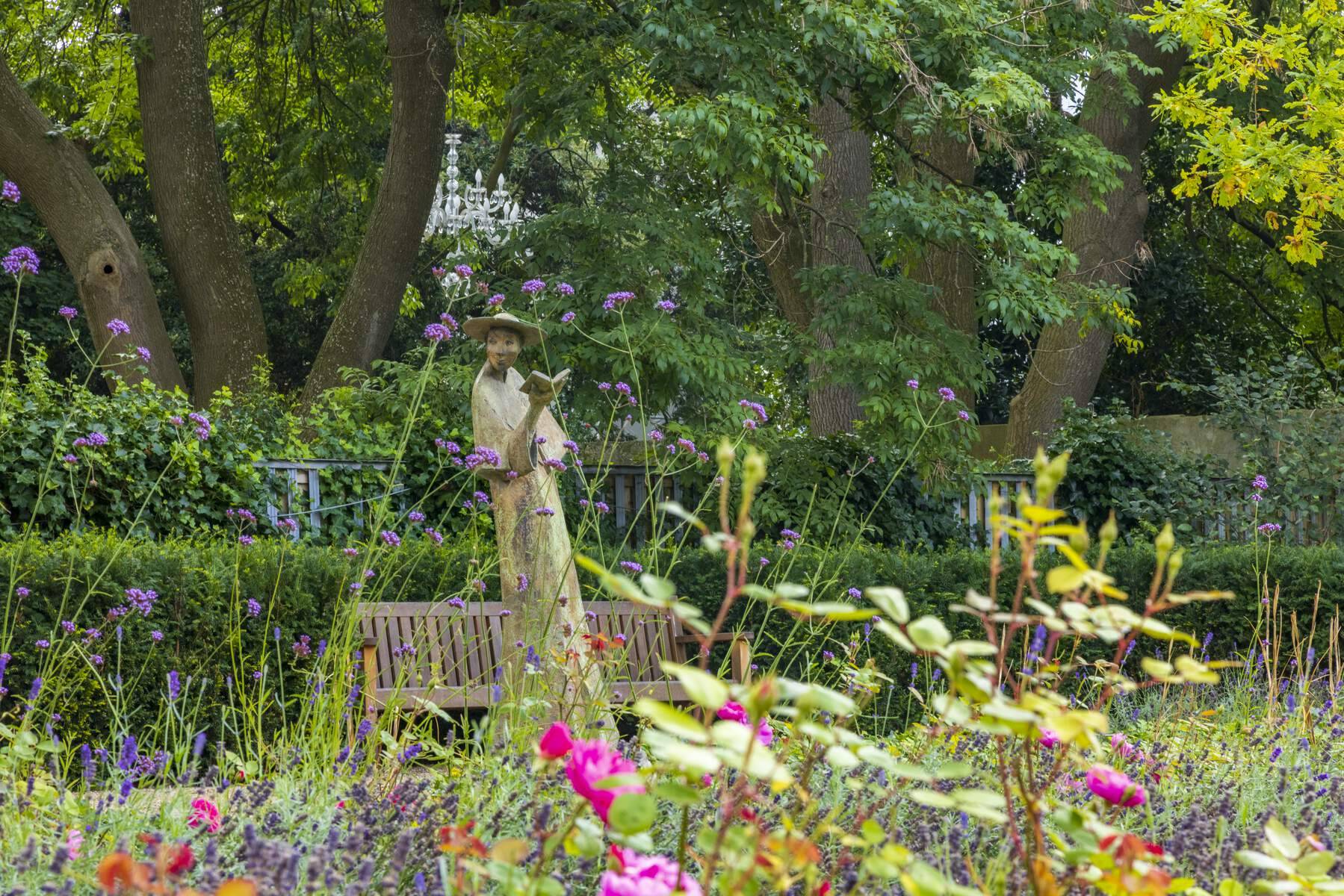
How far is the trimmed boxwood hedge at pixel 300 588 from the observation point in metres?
5.46

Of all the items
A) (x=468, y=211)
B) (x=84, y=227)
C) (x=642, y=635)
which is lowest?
(x=642, y=635)

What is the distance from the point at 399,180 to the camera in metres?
12.2

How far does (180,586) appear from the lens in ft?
19.1

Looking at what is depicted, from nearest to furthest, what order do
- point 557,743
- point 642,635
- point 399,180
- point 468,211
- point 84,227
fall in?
point 557,743
point 642,635
point 84,227
point 399,180
point 468,211

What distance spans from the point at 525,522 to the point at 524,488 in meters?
0.13

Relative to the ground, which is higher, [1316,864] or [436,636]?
[1316,864]

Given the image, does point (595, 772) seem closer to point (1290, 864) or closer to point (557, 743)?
point (557, 743)

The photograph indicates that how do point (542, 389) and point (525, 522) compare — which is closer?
point (542, 389)

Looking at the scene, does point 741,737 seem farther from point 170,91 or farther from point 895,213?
point 170,91

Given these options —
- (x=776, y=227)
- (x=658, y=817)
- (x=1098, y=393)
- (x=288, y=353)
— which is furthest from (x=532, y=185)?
(x=658, y=817)

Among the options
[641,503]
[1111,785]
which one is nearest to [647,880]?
[1111,785]

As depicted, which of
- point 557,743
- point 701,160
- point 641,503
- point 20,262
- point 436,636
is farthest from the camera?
point 641,503

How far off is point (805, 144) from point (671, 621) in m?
3.77

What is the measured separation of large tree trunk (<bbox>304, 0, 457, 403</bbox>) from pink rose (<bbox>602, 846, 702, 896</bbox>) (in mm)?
10976
